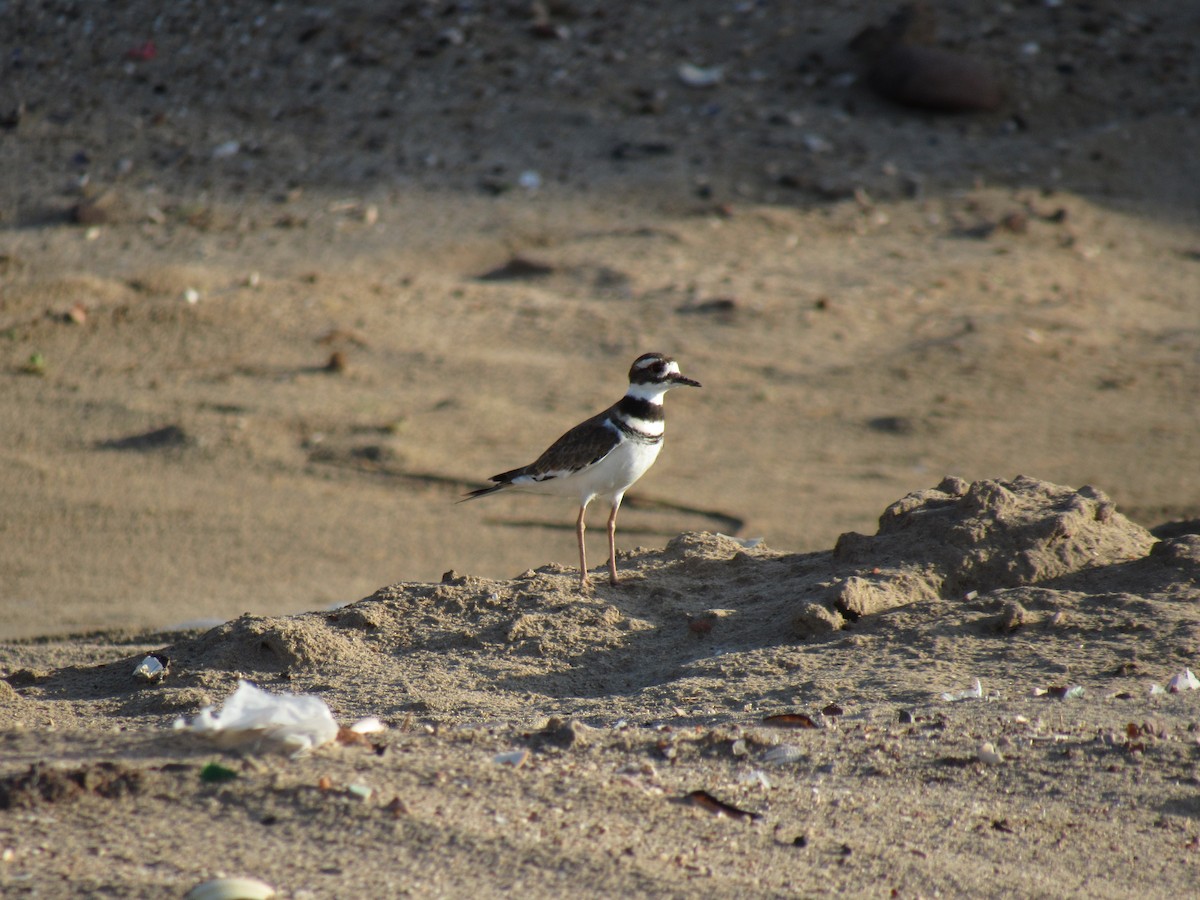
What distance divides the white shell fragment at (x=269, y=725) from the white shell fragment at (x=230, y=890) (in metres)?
0.73

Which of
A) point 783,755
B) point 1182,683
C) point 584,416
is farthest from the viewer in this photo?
point 584,416

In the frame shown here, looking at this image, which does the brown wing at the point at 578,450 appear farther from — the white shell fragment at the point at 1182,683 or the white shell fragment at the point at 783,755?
the white shell fragment at the point at 1182,683

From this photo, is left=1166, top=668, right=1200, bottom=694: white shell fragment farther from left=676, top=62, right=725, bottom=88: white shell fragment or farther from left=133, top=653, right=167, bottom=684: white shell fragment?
left=676, top=62, right=725, bottom=88: white shell fragment

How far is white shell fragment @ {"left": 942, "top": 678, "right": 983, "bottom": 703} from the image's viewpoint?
4.51 metres

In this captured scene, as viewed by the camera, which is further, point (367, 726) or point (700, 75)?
point (700, 75)

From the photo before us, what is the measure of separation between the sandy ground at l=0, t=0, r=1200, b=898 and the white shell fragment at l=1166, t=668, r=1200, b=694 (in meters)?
0.11

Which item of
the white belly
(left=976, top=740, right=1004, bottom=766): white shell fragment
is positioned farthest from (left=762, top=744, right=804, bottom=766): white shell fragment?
the white belly

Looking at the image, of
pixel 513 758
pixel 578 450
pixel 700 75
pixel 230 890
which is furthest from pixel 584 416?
pixel 230 890

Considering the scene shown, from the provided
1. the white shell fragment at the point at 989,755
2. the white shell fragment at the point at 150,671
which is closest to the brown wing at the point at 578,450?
the white shell fragment at the point at 150,671

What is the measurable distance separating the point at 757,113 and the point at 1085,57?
12.6 feet

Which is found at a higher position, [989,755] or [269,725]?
[269,725]

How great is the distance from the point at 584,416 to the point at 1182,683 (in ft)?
18.2

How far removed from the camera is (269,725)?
3857 millimetres

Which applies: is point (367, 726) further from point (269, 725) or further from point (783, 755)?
point (783, 755)
